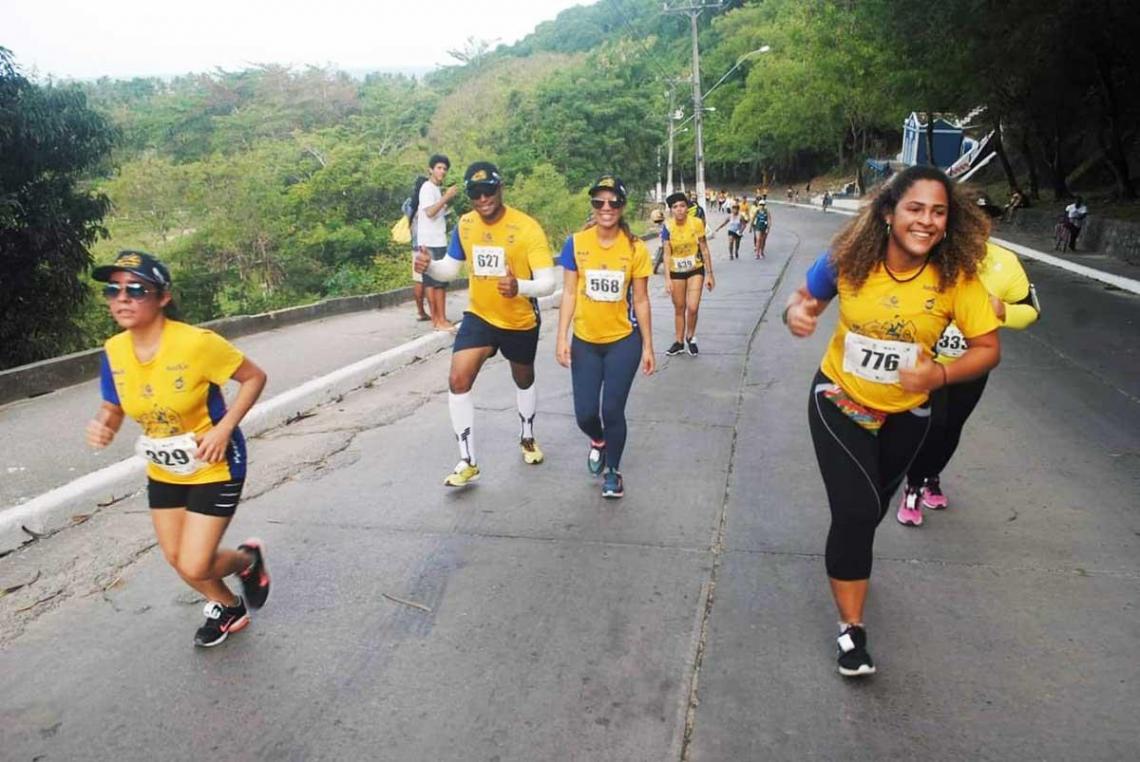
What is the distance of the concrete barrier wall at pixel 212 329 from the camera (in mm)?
7633

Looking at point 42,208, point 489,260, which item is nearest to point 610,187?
point 489,260

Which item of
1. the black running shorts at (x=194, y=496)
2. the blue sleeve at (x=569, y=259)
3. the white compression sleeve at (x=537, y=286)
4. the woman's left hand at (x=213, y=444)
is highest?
the blue sleeve at (x=569, y=259)

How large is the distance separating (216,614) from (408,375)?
5.42m

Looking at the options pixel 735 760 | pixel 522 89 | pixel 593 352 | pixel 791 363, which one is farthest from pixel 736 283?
pixel 522 89

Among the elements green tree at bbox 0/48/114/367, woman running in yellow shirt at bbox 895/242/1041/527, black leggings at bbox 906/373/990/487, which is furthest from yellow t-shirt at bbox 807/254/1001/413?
green tree at bbox 0/48/114/367

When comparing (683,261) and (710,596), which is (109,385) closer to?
(710,596)

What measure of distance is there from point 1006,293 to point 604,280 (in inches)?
86.1

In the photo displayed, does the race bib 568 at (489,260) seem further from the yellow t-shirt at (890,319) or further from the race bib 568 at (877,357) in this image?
the race bib 568 at (877,357)

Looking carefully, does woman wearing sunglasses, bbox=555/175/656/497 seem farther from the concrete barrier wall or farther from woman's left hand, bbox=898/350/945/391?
the concrete barrier wall

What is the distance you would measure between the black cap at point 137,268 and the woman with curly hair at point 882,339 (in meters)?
2.45

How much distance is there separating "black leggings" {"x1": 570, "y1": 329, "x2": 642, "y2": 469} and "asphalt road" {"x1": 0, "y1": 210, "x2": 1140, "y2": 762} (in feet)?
1.40

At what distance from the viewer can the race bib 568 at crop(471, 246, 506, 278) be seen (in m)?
5.14

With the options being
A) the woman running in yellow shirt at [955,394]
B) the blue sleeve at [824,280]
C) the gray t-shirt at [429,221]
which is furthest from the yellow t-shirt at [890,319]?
the gray t-shirt at [429,221]

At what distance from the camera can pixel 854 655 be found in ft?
10.4
